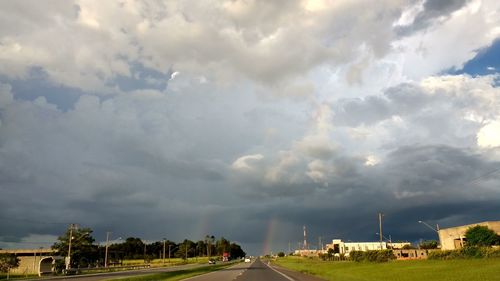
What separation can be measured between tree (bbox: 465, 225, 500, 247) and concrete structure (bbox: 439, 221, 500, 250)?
10.6 ft

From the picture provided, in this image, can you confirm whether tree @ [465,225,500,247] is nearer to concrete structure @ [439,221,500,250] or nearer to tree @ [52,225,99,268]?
concrete structure @ [439,221,500,250]

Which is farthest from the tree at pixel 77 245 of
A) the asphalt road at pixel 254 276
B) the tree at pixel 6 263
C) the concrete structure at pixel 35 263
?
the asphalt road at pixel 254 276

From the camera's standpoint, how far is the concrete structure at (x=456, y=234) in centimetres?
11423

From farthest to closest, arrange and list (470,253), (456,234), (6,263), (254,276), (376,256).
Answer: (456,234) → (376,256) → (6,263) → (470,253) → (254,276)

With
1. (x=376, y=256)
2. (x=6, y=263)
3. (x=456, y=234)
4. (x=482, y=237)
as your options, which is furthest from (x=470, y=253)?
(x=6, y=263)

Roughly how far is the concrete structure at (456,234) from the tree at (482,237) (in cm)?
322

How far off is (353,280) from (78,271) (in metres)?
59.7

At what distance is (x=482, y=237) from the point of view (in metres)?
109

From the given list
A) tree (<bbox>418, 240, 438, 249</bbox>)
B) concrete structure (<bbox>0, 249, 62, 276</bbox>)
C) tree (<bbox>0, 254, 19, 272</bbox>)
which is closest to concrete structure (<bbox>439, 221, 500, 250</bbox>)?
tree (<bbox>418, 240, 438, 249</bbox>)

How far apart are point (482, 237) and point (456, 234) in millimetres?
18563

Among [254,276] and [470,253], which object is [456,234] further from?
[254,276]

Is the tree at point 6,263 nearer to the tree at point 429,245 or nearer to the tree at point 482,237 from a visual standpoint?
the tree at point 482,237

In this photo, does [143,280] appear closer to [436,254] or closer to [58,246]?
[436,254]

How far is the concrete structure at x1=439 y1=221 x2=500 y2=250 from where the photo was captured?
114231 millimetres
